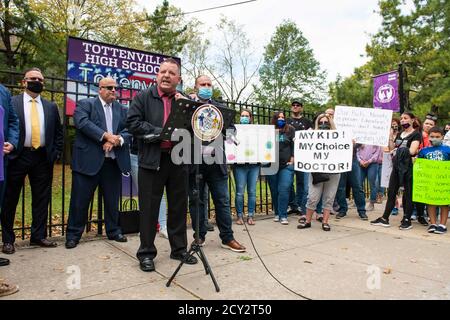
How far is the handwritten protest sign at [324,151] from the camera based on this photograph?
6049mm

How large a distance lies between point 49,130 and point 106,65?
252cm

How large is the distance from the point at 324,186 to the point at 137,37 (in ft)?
84.4

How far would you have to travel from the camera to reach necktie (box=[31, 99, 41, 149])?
4551mm

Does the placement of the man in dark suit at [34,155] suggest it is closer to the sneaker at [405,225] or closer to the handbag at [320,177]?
the handbag at [320,177]

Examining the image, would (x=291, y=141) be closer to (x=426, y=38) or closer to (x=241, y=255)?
(x=241, y=255)

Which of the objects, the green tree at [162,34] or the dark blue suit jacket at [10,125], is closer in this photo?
the dark blue suit jacket at [10,125]

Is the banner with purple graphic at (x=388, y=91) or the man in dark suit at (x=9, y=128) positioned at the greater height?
the banner with purple graphic at (x=388, y=91)

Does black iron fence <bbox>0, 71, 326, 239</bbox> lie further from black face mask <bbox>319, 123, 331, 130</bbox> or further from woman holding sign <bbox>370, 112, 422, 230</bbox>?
woman holding sign <bbox>370, 112, 422, 230</bbox>

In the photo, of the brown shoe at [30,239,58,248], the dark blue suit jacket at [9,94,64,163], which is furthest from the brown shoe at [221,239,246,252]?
the dark blue suit jacket at [9,94,64,163]

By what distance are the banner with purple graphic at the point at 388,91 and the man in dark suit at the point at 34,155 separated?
819 cm

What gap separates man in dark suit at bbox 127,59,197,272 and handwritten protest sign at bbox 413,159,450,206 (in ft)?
13.9

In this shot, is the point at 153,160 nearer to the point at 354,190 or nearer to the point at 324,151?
the point at 324,151

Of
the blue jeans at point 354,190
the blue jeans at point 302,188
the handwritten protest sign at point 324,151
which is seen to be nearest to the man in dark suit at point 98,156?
the handwritten protest sign at point 324,151
